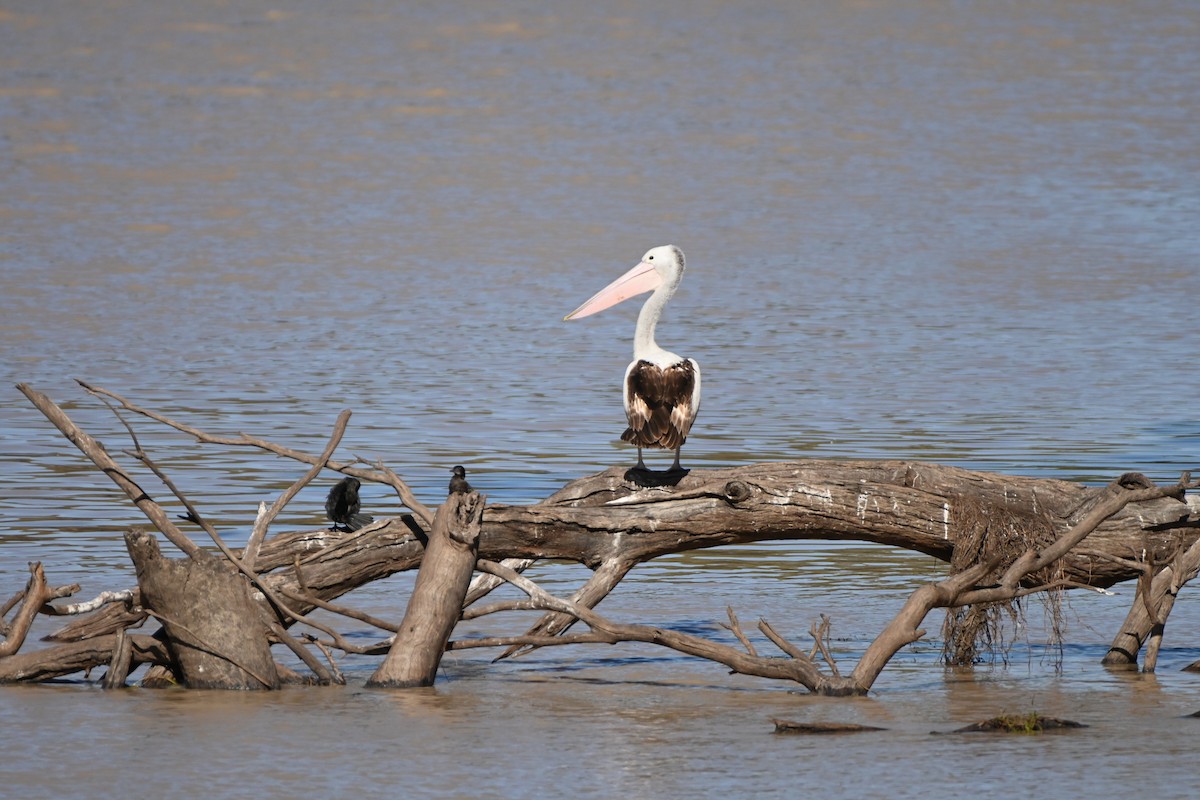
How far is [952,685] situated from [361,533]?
7.62ft

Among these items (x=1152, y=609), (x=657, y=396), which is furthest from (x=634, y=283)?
(x=1152, y=609)

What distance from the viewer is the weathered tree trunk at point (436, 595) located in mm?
7477

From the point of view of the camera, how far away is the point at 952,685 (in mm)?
7883

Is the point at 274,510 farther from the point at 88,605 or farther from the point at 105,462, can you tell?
the point at 88,605

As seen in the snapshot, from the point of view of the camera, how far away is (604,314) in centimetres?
2377

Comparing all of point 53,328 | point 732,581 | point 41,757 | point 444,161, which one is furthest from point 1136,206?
point 41,757

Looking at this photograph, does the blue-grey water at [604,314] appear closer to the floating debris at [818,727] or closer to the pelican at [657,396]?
the floating debris at [818,727]

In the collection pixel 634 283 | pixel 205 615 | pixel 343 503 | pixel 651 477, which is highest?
pixel 634 283

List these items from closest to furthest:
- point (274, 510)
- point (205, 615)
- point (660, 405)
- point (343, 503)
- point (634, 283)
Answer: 1. point (205, 615)
2. point (274, 510)
3. point (660, 405)
4. point (343, 503)
5. point (634, 283)

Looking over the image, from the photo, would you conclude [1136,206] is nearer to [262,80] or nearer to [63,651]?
[262,80]

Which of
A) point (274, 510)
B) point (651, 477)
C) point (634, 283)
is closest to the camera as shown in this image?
point (274, 510)

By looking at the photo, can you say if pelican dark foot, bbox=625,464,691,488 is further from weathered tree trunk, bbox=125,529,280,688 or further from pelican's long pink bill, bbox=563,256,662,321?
pelican's long pink bill, bbox=563,256,662,321

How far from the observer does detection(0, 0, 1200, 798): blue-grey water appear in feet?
22.4

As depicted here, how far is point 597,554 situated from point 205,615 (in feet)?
4.89
